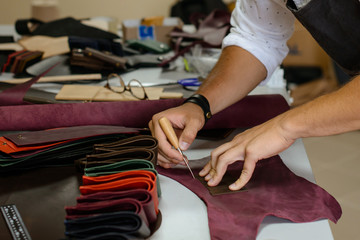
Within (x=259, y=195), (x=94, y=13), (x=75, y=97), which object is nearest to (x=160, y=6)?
(x=94, y=13)

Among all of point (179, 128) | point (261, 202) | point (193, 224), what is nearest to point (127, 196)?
point (193, 224)

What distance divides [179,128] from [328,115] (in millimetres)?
422

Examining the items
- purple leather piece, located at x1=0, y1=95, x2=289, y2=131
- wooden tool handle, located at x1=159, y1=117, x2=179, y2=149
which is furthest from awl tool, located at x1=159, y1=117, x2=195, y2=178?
purple leather piece, located at x1=0, y1=95, x2=289, y2=131

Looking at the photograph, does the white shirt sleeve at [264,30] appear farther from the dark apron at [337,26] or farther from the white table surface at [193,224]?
the white table surface at [193,224]

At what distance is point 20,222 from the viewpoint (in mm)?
818

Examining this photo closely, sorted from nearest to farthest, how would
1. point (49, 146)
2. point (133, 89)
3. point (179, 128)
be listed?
1. point (49, 146)
2. point (179, 128)
3. point (133, 89)

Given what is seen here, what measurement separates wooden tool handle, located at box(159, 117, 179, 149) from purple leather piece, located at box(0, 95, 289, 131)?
209 millimetres

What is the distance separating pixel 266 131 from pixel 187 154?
0.88 feet

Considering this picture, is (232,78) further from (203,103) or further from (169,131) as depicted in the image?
(169,131)

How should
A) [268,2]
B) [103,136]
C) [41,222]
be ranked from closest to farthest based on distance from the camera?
[41,222] → [103,136] → [268,2]

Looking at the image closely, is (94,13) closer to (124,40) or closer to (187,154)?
(124,40)

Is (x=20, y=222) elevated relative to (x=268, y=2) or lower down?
lower down

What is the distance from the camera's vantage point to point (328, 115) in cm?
91

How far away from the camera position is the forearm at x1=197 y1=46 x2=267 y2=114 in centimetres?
130
